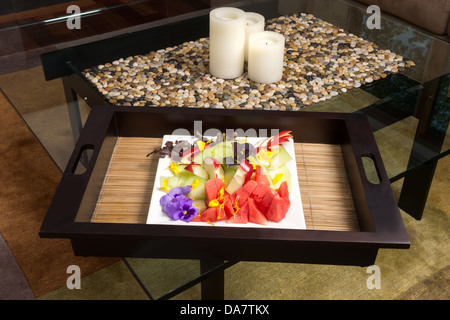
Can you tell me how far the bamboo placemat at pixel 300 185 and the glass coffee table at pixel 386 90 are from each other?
0.21 meters

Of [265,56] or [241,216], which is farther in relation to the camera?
[265,56]

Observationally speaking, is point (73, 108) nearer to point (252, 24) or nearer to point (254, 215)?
point (252, 24)

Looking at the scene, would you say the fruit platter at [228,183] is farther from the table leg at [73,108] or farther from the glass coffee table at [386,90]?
the table leg at [73,108]

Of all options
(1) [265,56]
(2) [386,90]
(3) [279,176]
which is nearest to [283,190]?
(3) [279,176]

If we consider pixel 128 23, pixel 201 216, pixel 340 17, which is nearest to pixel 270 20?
pixel 340 17

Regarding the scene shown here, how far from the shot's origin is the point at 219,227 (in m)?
0.80

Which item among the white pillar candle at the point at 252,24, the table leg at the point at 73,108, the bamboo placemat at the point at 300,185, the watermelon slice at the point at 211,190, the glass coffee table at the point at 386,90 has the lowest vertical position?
the table leg at the point at 73,108

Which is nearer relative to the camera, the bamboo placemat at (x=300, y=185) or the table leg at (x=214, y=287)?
the bamboo placemat at (x=300, y=185)

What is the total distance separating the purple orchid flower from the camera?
2.74ft

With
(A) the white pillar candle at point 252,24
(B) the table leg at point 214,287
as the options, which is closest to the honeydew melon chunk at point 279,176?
(B) the table leg at point 214,287

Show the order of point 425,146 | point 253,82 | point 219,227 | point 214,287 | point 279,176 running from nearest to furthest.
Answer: point 219,227 → point 279,176 → point 214,287 → point 425,146 → point 253,82

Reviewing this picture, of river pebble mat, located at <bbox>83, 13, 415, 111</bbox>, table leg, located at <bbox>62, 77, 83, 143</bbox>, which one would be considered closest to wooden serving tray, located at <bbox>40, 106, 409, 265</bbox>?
river pebble mat, located at <bbox>83, 13, 415, 111</bbox>

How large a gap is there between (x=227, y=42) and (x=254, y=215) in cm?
68

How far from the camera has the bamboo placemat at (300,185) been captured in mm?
878
